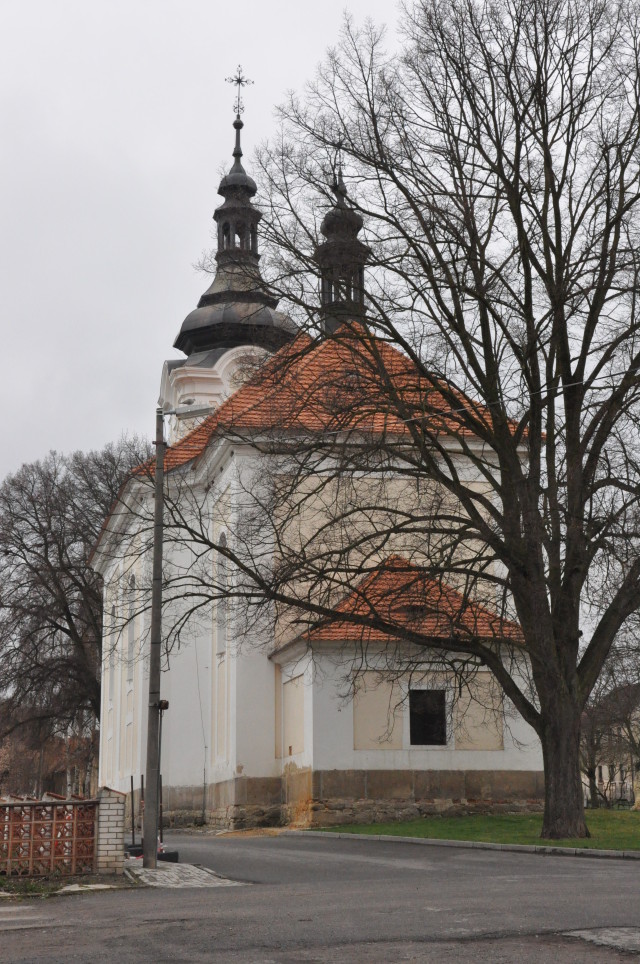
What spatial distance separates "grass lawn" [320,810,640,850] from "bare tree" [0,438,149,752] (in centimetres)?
2230

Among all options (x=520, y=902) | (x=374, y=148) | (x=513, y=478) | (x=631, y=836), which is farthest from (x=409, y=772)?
(x=520, y=902)

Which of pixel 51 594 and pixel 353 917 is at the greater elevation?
pixel 51 594

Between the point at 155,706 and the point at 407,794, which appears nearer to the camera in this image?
the point at 155,706

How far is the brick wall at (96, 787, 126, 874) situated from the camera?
14.8m

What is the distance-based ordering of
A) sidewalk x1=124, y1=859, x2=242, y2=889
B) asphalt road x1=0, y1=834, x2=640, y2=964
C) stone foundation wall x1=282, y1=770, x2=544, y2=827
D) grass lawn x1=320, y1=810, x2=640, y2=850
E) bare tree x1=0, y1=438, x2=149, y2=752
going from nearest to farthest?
1. asphalt road x1=0, y1=834, x2=640, y2=964
2. sidewalk x1=124, y1=859, x2=242, y2=889
3. grass lawn x1=320, y1=810, x2=640, y2=850
4. stone foundation wall x1=282, y1=770, x2=544, y2=827
5. bare tree x1=0, y1=438, x2=149, y2=752

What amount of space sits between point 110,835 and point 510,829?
968 cm

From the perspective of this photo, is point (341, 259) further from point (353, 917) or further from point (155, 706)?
point (353, 917)

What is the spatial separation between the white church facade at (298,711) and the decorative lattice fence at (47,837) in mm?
6533

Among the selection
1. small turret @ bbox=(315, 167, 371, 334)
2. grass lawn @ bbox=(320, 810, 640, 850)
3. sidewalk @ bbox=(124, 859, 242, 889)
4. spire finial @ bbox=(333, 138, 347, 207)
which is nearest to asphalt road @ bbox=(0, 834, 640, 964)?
sidewalk @ bbox=(124, 859, 242, 889)

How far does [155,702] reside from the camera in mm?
17609

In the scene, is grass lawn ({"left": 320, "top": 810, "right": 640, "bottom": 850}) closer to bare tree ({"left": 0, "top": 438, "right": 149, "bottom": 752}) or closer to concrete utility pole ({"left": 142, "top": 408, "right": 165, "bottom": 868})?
concrete utility pole ({"left": 142, "top": 408, "right": 165, "bottom": 868})

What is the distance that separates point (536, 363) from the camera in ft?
66.8

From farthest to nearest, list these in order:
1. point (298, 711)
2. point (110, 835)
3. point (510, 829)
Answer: point (298, 711) → point (510, 829) → point (110, 835)

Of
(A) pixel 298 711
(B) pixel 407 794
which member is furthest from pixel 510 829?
(A) pixel 298 711
